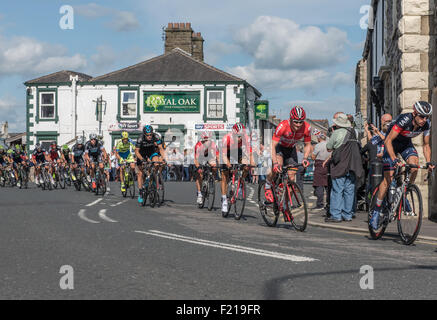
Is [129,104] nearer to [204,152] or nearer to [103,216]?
[204,152]

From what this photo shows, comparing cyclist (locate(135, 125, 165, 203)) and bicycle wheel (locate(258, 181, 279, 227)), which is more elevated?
cyclist (locate(135, 125, 165, 203))

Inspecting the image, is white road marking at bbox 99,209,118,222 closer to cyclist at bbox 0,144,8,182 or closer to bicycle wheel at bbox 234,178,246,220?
bicycle wheel at bbox 234,178,246,220

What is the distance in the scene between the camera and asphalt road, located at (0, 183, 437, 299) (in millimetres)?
5238

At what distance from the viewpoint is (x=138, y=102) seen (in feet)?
151

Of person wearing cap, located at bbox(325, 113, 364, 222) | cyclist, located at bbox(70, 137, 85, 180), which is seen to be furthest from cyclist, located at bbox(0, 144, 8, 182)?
person wearing cap, located at bbox(325, 113, 364, 222)

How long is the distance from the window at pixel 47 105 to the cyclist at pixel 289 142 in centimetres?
3873

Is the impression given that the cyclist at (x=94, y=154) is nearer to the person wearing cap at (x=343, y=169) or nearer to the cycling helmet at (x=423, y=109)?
the person wearing cap at (x=343, y=169)

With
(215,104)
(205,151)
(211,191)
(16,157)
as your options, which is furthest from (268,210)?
(215,104)

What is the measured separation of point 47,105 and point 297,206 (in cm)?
4021

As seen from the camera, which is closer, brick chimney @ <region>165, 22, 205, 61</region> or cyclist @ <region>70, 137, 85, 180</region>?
cyclist @ <region>70, 137, 85, 180</region>

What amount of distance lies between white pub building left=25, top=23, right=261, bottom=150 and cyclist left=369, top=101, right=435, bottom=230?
36147mm
